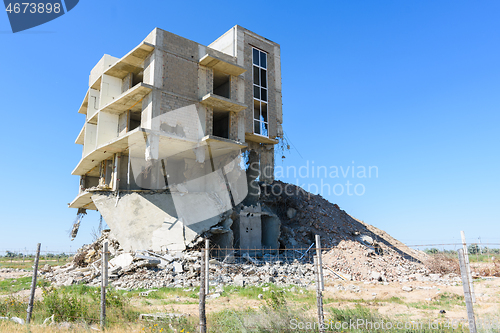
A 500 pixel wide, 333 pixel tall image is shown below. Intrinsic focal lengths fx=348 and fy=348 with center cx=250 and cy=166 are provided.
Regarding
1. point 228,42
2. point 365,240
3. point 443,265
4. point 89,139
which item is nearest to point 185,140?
point 228,42

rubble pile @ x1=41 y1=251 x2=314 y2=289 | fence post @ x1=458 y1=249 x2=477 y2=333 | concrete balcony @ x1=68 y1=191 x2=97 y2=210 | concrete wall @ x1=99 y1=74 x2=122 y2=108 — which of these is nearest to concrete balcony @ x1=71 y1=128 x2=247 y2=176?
concrete wall @ x1=99 y1=74 x2=122 y2=108

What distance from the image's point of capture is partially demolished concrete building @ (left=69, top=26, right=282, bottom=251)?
19188 mm

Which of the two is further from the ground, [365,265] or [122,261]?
[122,261]

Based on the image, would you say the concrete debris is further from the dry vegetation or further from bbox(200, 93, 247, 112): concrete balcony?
bbox(200, 93, 247, 112): concrete balcony

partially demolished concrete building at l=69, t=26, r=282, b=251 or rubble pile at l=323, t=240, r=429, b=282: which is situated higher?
Answer: partially demolished concrete building at l=69, t=26, r=282, b=251

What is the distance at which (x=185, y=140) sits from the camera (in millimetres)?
19469

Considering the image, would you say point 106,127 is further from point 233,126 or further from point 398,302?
point 398,302

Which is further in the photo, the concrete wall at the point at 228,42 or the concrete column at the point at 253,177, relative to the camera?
the concrete column at the point at 253,177

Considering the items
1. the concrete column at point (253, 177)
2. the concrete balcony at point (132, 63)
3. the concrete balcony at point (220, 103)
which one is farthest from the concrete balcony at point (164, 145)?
the concrete balcony at point (132, 63)

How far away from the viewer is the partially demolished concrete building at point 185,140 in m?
19.2

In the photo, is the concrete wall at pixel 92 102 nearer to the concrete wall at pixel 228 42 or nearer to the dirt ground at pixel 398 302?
the concrete wall at pixel 228 42

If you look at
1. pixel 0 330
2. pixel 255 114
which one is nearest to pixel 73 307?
pixel 0 330

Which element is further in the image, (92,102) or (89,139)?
(89,139)

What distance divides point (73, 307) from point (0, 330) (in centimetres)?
151
